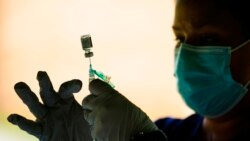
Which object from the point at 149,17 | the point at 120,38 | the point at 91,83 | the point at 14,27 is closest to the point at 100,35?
the point at 120,38

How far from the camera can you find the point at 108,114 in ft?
3.90

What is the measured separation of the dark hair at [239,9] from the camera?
3.80 ft

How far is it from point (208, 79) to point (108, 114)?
32cm

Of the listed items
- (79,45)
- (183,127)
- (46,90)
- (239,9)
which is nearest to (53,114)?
(46,90)

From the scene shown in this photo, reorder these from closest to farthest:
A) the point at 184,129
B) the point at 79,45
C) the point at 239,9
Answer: the point at 239,9 < the point at 184,129 < the point at 79,45

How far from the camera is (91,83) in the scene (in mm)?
1188

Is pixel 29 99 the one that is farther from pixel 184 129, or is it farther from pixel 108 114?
pixel 184 129

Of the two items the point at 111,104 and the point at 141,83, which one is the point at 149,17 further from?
the point at 111,104

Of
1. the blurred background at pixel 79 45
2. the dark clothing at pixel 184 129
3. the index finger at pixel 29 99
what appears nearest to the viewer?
the index finger at pixel 29 99

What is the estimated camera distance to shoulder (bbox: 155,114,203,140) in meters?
1.29

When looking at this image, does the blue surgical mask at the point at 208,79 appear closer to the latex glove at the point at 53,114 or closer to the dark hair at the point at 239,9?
the dark hair at the point at 239,9

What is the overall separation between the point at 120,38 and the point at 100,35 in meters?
0.11

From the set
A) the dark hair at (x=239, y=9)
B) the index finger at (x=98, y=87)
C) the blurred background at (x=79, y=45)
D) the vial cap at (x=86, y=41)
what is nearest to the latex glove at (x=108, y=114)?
the index finger at (x=98, y=87)

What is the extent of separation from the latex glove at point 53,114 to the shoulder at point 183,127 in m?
0.27
